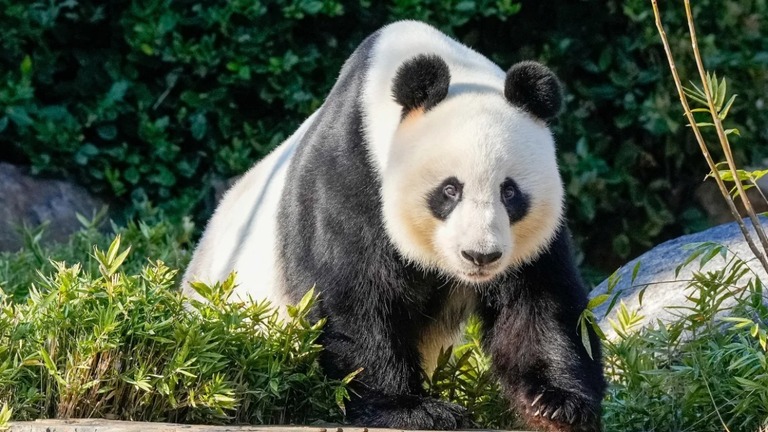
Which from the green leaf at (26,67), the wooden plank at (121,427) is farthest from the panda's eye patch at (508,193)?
the green leaf at (26,67)

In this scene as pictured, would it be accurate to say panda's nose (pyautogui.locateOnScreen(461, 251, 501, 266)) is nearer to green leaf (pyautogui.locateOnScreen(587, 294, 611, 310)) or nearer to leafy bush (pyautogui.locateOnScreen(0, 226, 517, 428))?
green leaf (pyautogui.locateOnScreen(587, 294, 611, 310))

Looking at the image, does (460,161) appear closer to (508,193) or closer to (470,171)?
(470,171)

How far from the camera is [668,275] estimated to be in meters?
4.93

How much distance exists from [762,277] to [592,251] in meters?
2.61

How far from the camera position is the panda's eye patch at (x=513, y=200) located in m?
3.63

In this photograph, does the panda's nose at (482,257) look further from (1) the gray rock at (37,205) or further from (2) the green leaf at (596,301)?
(1) the gray rock at (37,205)

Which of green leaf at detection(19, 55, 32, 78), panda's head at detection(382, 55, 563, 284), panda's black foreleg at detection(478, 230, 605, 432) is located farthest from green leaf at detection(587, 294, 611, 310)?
green leaf at detection(19, 55, 32, 78)

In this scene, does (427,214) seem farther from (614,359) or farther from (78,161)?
(78,161)

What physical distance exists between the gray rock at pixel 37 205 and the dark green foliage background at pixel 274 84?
12cm

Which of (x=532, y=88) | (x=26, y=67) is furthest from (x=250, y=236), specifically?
(x=26, y=67)

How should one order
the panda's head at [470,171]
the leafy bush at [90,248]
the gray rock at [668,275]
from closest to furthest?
the panda's head at [470,171]
the gray rock at [668,275]
the leafy bush at [90,248]

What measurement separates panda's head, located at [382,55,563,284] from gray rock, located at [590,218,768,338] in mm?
1003

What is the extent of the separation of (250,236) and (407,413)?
1295 millimetres

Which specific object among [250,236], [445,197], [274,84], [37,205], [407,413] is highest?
[445,197]
